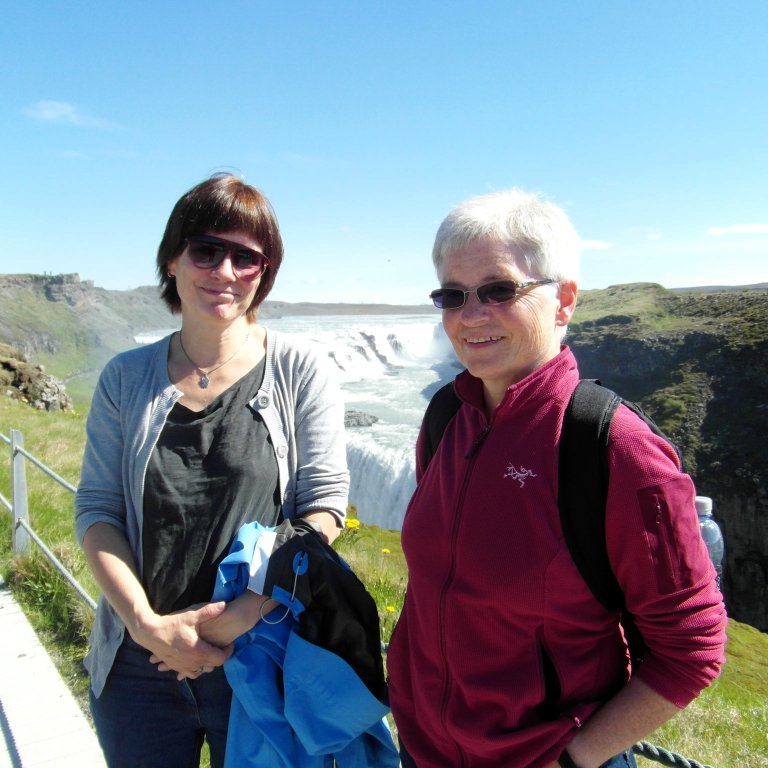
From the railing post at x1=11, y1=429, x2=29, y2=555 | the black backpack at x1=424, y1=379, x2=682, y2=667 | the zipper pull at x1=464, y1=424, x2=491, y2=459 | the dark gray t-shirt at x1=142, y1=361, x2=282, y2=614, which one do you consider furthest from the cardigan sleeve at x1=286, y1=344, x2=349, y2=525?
the railing post at x1=11, y1=429, x2=29, y2=555

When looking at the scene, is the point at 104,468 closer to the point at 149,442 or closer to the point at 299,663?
the point at 149,442

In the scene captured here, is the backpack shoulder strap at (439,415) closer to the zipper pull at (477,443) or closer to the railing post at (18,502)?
the zipper pull at (477,443)

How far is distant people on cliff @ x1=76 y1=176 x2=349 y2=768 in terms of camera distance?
1.82 metres

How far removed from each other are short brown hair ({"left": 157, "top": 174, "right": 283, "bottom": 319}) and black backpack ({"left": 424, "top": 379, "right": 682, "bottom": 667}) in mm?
1091

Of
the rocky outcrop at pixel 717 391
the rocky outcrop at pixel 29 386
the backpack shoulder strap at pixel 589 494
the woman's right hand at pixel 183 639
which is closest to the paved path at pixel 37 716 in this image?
the woman's right hand at pixel 183 639

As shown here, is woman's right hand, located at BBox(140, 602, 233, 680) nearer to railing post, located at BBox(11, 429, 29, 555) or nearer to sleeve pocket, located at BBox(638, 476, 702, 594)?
sleeve pocket, located at BBox(638, 476, 702, 594)

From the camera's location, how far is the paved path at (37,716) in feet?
9.59

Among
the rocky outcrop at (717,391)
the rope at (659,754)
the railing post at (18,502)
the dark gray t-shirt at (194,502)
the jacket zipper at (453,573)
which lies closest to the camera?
the jacket zipper at (453,573)

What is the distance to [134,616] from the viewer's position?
1766mm

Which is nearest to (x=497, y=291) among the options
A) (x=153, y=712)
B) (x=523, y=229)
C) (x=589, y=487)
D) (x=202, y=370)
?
(x=523, y=229)

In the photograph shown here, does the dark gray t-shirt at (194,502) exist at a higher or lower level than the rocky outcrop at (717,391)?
higher

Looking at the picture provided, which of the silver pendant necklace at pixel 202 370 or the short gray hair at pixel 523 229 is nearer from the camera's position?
the short gray hair at pixel 523 229

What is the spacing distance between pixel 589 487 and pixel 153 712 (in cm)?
145

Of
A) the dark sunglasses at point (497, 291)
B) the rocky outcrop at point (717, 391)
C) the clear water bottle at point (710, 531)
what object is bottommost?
the rocky outcrop at point (717, 391)
